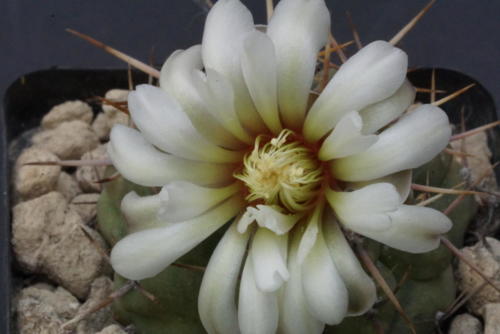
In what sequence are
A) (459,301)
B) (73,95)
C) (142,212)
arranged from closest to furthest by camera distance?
1. (142,212)
2. (459,301)
3. (73,95)

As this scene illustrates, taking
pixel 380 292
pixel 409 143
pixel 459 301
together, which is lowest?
pixel 459 301

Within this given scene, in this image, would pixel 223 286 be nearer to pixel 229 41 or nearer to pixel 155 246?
pixel 155 246

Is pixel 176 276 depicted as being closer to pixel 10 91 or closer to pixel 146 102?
pixel 146 102

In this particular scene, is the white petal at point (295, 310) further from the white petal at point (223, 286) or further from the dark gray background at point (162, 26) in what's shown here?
the dark gray background at point (162, 26)

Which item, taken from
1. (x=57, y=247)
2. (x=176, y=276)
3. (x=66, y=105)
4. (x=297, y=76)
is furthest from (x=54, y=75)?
(x=297, y=76)

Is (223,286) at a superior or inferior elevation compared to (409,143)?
inferior

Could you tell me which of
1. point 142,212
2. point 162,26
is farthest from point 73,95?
point 142,212

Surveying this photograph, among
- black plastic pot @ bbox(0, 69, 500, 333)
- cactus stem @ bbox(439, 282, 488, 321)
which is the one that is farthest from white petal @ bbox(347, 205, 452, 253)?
black plastic pot @ bbox(0, 69, 500, 333)

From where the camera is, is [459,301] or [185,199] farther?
[459,301]

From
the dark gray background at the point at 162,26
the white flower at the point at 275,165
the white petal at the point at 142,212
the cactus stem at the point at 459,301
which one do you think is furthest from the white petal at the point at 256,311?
the dark gray background at the point at 162,26
